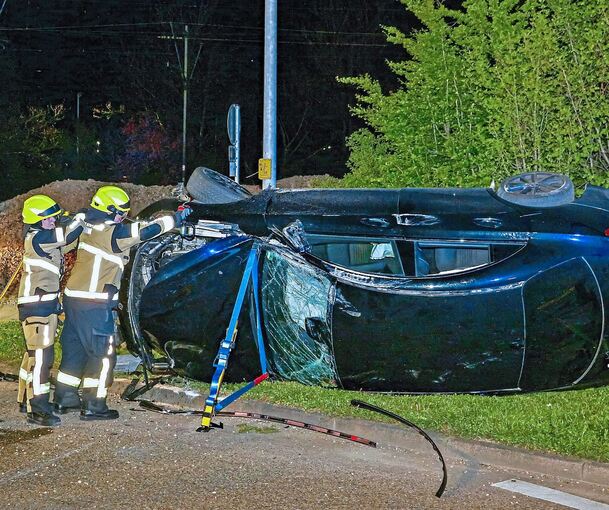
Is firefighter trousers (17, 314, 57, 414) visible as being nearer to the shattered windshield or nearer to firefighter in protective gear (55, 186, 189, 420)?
firefighter in protective gear (55, 186, 189, 420)

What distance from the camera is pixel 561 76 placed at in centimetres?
962

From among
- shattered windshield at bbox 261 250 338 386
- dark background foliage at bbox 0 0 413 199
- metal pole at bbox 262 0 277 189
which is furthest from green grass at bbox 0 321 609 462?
dark background foliage at bbox 0 0 413 199

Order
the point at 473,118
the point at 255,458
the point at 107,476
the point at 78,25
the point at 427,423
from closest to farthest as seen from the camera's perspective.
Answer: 1. the point at 107,476
2. the point at 255,458
3. the point at 427,423
4. the point at 473,118
5. the point at 78,25

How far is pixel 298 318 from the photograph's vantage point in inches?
268

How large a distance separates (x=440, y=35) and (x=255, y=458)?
634cm

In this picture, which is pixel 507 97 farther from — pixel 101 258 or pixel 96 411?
pixel 96 411

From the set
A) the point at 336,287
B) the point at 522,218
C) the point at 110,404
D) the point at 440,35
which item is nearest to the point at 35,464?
the point at 110,404

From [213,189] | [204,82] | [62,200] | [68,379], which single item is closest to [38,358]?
A: [68,379]

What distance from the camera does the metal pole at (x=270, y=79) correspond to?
39.8 feet

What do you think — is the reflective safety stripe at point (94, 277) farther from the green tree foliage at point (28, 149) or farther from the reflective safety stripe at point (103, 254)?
the green tree foliage at point (28, 149)

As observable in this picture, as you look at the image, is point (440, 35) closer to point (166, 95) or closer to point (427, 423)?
point (427, 423)

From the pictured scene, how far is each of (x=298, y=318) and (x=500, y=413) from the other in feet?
5.68

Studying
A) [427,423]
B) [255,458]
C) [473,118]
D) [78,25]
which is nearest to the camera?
[255,458]

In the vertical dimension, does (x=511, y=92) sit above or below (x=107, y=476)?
above
